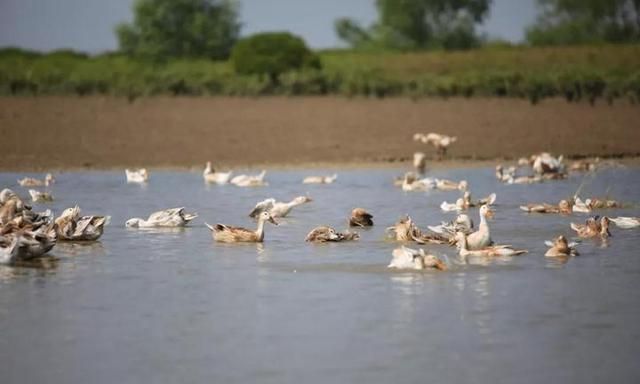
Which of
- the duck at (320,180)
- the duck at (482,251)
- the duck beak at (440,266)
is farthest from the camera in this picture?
the duck at (320,180)

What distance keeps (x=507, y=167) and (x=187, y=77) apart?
47.7 feet

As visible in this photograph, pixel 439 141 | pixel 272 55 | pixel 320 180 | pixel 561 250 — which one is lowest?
pixel 320 180

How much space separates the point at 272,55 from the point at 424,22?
35.5 metres

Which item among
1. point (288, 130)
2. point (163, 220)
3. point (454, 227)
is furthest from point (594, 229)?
point (288, 130)

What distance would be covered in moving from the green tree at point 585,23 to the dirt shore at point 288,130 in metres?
30.7

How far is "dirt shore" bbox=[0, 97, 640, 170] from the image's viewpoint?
28891 millimetres

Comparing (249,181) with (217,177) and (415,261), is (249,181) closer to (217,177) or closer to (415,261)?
(217,177)

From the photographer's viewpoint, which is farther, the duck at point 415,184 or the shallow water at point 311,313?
the duck at point 415,184

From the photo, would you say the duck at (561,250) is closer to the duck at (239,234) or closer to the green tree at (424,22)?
the duck at (239,234)

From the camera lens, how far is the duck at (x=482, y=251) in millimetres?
14492

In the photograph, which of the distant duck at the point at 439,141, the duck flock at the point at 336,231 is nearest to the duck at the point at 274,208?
the duck flock at the point at 336,231

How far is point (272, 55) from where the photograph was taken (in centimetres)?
4372

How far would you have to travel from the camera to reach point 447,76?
41.5 meters

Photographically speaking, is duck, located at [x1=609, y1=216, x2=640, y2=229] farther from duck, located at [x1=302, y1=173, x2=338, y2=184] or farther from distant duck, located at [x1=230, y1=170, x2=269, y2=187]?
distant duck, located at [x1=230, y1=170, x2=269, y2=187]
